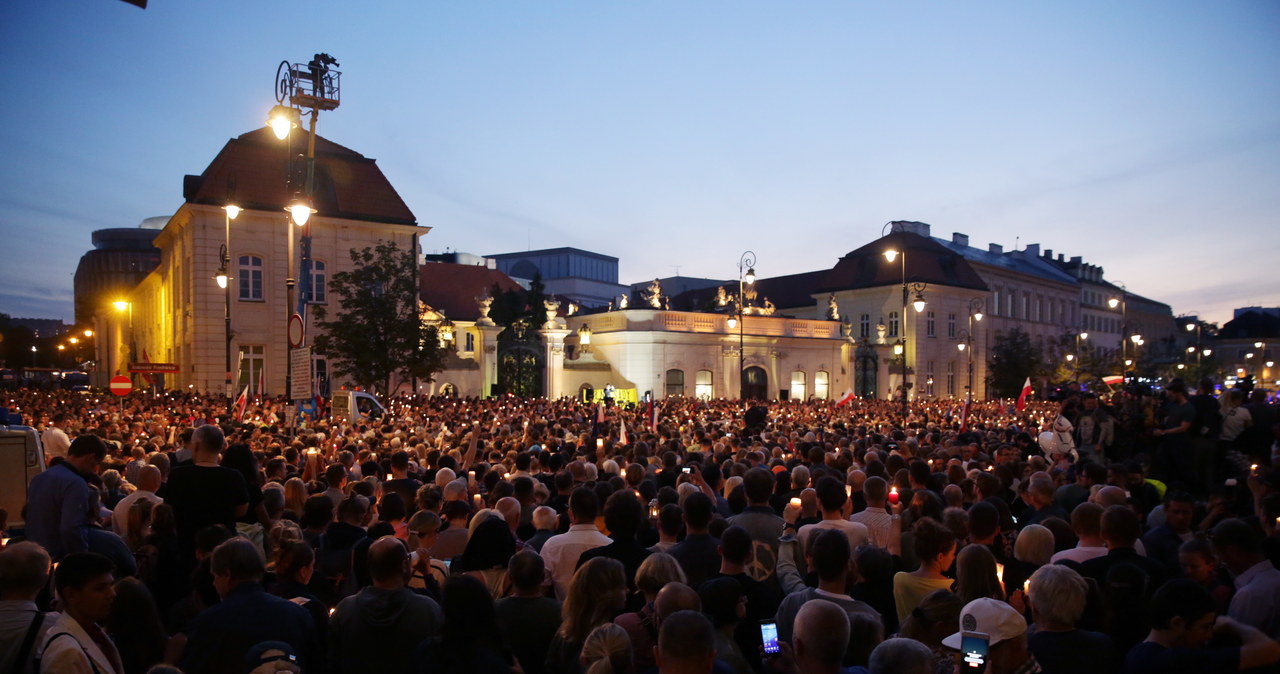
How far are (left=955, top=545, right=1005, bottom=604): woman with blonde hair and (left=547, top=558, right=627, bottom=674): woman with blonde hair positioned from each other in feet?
6.00

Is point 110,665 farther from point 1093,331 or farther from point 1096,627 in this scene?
point 1093,331

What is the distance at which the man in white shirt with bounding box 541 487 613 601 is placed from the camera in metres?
5.89

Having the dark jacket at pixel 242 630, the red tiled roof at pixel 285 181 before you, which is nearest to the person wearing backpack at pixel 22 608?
the dark jacket at pixel 242 630

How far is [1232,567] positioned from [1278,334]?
133 metres

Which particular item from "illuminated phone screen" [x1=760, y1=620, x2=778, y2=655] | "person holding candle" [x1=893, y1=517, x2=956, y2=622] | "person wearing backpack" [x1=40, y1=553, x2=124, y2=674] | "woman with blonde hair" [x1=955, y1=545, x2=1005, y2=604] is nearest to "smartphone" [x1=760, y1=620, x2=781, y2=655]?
"illuminated phone screen" [x1=760, y1=620, x2=778, y2=655]

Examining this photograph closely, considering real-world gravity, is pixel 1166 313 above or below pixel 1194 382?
above

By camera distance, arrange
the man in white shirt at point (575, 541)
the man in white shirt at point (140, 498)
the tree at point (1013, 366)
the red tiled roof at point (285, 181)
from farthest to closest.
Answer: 1. the tree at point (1013, 366)
2. the red tiled roof at point (285, 181)
3. the man in white shirt at point (140, 498)
4. the man in white shirt at point (575, 541)

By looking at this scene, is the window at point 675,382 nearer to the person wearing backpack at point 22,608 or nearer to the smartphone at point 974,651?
the person wearing backpack at point 22,608

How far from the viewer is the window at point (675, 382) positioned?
45.6 meters

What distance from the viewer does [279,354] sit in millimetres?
38719

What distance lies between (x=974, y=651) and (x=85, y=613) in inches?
157

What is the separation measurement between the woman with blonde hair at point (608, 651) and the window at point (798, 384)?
4726 centimetres

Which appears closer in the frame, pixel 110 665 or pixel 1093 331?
pixel 110 665

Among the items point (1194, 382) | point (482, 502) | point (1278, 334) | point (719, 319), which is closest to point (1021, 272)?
point (1194, 382)
